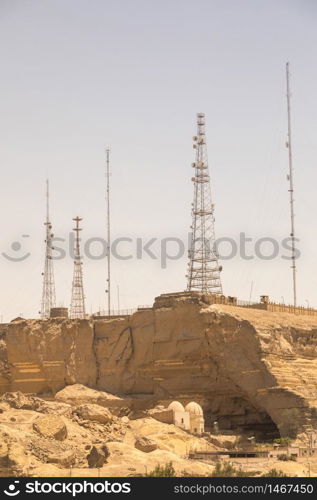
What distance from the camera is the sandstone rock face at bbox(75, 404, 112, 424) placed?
97938 mm

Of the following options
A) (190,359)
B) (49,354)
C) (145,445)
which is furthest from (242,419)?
(145,445)

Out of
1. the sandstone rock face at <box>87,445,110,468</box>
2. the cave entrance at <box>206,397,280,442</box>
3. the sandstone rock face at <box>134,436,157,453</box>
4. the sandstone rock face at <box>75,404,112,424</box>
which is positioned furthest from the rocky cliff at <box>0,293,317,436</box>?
the sandstone rock face at <box>87,445,110,468</box>

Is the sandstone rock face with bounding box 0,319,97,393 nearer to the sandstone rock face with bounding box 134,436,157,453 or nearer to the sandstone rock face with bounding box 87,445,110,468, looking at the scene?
the sandstone rock face with bounding box 134,436,157,453

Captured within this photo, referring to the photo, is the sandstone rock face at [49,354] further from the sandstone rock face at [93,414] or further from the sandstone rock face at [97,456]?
the sandstone rock face at [97,456]

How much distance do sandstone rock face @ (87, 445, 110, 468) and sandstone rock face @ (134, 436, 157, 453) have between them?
3.41 metres

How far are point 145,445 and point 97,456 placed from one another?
16.2 feet

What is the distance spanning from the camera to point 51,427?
92812mm

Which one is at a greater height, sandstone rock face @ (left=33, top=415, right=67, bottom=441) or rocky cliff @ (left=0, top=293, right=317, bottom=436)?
rocky cliff @ (left=0, top=293, right=317, bottom=436)

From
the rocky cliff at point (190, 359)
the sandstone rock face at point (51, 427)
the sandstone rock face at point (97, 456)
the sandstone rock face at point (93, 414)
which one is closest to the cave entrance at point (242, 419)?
the rocky cliff at point (190, 359)

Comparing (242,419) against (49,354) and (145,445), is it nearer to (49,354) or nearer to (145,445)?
(49,354)

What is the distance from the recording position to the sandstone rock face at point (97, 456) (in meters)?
88.3

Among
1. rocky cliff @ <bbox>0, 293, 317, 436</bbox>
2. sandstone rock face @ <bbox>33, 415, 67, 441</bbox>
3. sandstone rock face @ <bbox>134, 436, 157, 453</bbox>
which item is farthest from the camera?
rocky cliff @ <bbox>0, 293, 317, 436</bbox>
